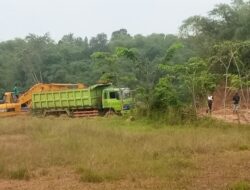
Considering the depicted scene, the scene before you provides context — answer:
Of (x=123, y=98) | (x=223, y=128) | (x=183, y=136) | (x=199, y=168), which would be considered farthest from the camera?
(x=123, y=98)

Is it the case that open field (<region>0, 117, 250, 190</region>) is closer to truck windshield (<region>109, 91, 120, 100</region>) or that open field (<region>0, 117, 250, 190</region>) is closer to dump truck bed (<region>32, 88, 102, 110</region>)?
truck windshield (<region>109, 91, 120, 100</region>)

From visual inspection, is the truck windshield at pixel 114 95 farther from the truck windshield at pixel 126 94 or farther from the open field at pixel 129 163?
the open field at pixel 129 163

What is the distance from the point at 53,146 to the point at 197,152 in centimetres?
439

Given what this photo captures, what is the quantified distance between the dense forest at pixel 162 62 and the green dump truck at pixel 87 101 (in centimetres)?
155

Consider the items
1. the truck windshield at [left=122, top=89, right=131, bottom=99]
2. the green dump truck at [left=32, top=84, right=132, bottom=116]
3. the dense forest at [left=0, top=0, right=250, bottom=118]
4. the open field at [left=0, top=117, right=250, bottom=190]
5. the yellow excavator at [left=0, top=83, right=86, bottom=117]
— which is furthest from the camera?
the yellow excavator at [left=0, top=83, right=86, bottom=117]

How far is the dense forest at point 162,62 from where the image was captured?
25.8 metres

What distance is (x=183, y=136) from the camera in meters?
18.0

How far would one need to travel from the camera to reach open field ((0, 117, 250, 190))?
10.1 metres

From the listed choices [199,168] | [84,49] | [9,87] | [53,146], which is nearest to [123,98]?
[53,146]

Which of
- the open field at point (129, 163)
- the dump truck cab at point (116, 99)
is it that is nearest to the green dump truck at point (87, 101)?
the dump truck cab at point (116, 99)

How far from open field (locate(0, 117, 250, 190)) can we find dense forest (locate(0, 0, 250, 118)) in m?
7.14

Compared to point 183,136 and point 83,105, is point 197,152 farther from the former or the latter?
point 83,105

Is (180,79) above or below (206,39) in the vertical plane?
below

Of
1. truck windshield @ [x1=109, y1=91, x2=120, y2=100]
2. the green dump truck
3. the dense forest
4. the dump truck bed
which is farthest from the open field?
the dump truck bed
